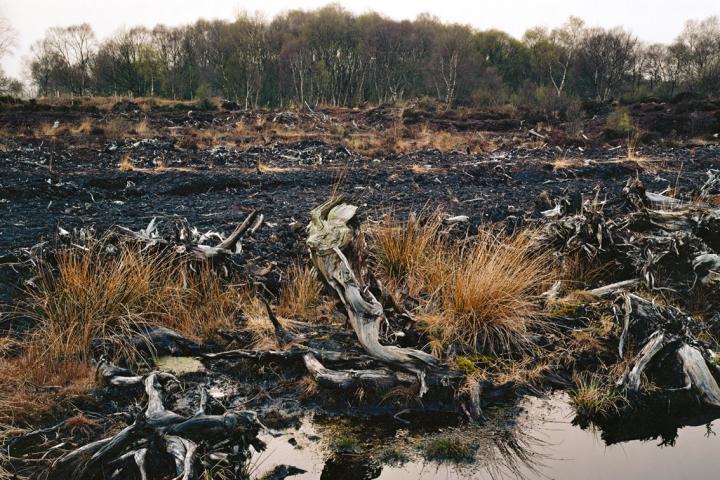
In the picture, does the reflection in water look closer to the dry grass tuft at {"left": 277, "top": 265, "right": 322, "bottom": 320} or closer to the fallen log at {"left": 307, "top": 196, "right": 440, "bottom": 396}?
the fallen log at {"left": 307, "top": 196, "right": 440, "bottom": 396}

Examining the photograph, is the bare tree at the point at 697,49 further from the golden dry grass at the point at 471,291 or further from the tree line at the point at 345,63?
the golden dry grass at the point at 471,291

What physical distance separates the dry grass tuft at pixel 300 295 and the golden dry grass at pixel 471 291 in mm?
631

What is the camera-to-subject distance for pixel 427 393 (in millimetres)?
3371

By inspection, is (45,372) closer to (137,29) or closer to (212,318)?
(212,318)

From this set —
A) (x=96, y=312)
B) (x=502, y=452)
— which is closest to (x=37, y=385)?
(x=96, y=312)

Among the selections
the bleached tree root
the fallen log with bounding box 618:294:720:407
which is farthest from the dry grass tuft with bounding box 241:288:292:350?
the fallen log with bounding box 618:294:720:407

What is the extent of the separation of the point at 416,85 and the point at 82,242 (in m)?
47.7

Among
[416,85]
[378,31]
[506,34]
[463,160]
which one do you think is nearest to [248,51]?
[378,31]

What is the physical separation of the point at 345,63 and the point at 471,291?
44.1 metres

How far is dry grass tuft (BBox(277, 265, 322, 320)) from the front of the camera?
174 inches

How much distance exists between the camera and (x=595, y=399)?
131 inches

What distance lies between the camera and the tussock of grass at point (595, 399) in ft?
10.8

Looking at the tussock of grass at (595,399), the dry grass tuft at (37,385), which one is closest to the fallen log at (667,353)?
the tussock of grass at (595,399)

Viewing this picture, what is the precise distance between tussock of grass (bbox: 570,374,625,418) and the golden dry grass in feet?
1.75
